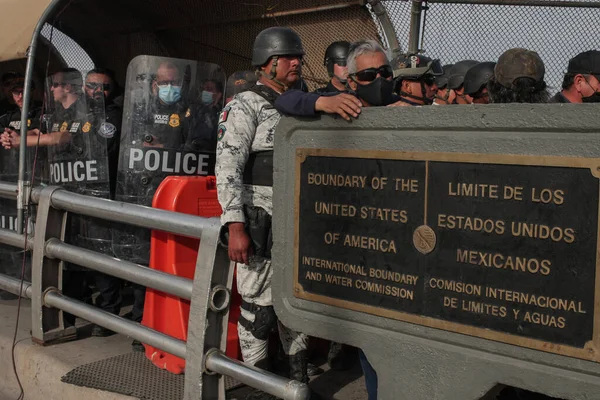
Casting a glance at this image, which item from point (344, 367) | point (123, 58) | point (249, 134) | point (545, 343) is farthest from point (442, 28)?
point (123, 58)

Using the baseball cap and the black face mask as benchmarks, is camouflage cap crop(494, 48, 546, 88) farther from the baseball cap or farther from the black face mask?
the baseball cap

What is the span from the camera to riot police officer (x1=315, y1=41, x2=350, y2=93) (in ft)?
17.8

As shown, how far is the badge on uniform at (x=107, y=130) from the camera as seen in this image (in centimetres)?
517

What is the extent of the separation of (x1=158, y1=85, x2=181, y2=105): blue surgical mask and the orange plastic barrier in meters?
0.85

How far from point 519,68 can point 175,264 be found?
2.22 m

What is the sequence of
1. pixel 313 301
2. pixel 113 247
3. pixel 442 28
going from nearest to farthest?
pixel 313 301
pixel 113 247
pixel 442 28

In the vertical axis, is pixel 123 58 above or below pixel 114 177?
above

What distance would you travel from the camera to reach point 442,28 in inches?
210

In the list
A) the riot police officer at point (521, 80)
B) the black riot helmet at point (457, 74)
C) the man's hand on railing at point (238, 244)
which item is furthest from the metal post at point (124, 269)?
the black riot helmet at point (457, 74)

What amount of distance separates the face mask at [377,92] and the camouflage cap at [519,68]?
1.71 ft

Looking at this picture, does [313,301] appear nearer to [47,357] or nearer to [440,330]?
[440,330]

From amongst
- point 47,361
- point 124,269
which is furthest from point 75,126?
point 47,361

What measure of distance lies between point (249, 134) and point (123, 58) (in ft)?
16.5

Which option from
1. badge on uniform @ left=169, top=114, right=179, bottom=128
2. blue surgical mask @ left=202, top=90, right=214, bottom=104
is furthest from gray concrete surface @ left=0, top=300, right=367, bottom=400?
blue surgical mask @ left=202, top=90, right=214, bottom=104
